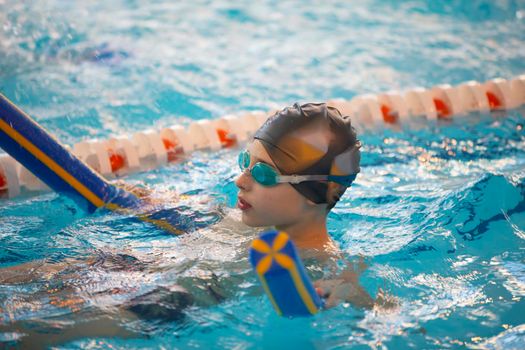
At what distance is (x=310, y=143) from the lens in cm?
261

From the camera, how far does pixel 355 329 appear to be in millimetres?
2539

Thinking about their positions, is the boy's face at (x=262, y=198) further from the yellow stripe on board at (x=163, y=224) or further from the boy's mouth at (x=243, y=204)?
the yellow stripe on board at (x=163, y=224)

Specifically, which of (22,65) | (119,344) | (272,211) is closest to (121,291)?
(119,344)

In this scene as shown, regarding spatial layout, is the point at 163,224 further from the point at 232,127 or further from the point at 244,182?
the point at 232,127

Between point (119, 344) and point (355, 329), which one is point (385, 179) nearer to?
point (355, 329)

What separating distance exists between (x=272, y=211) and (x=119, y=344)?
0.80m

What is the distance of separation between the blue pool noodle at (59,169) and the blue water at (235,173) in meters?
0.10

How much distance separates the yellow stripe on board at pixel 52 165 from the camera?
2.97m

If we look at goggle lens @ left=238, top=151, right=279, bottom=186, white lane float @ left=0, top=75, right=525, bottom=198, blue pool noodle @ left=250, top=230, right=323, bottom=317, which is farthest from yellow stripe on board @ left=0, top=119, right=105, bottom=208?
blue pool noodle @ left=250, top=230, right=323, bottom=317

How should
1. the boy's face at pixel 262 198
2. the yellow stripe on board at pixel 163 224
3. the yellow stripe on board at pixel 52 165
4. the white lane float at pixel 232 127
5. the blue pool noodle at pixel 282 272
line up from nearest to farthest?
the blue pool noodle at pixel 282 272
the boy's face at pixel 262 198
the yellow stripe on board at pixel 52 165
the yellow stripe on board at pixel 163 224
the white lane float at pixel 232 127

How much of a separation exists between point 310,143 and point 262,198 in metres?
0.30

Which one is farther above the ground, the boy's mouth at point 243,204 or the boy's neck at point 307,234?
the boy's mouth at point 243,204

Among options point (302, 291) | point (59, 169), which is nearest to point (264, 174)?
point (302, 291)

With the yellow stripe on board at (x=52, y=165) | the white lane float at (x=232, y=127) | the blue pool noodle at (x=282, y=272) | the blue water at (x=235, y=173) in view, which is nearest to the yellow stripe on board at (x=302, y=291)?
the blue pool noodle at (x=282, y=272)
